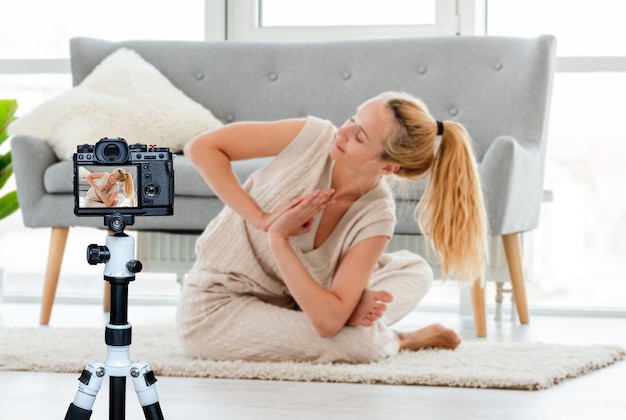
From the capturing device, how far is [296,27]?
3742 millimetres

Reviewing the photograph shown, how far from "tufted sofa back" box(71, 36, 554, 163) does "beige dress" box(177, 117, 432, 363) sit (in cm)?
115

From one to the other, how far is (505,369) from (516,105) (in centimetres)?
136

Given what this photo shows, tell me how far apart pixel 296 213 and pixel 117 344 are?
0.88 metres

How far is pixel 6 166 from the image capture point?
350 cm

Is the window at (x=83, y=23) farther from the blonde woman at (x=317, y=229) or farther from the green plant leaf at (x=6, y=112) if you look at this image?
the blonde woman at (x=317, y=229)

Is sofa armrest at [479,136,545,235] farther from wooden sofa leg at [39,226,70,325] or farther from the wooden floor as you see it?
wooden sofa leg at [39,226,70,325]

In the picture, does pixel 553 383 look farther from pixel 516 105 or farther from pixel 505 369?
pixel 516 105

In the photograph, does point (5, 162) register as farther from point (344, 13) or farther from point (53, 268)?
point (344, 13)

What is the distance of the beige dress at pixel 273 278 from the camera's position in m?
2.02

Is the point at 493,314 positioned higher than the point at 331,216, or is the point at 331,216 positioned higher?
the point at 331,216

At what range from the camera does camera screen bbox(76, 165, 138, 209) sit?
1056 millimetres

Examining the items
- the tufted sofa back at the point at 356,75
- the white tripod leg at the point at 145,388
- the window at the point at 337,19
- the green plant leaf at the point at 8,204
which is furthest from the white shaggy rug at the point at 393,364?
the window at the point at 337,19

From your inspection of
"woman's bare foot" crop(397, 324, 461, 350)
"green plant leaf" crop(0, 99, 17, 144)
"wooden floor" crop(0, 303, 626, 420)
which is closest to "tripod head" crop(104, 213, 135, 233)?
"wooden floor" crop(0, 303, 626, 420)

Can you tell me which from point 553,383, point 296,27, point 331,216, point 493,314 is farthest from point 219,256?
point 296,27
